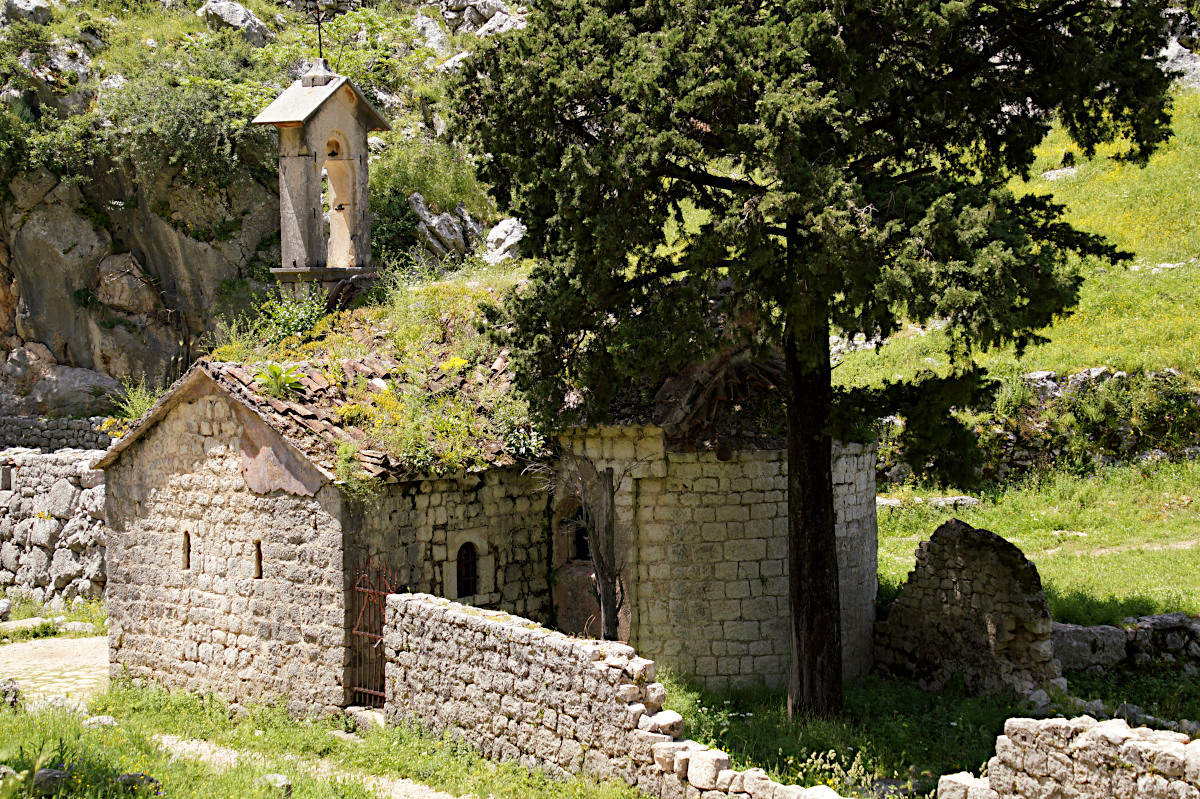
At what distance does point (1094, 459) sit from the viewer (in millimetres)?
19312

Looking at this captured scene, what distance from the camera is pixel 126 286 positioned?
84.3 feet

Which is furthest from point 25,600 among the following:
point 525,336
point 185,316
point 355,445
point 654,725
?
point 654,725

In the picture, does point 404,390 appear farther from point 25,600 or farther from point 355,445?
point 25,600

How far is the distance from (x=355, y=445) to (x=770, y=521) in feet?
17.7

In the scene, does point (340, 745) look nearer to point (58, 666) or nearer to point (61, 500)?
point (58, 666)

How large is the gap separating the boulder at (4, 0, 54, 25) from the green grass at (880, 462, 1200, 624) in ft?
84.8

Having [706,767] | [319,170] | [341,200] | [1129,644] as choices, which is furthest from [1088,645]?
[319,170]

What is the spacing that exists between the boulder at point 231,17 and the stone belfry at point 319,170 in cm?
1563

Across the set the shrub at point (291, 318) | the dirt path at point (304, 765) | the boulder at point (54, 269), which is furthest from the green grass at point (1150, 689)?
the boulder at point (54, 269)

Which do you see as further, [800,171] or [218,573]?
[218,573]

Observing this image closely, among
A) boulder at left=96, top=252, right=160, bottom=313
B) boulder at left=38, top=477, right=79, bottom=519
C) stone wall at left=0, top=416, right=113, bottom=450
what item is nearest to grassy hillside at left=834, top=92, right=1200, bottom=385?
boulder at left=38, top=477, right=79, bottom=519

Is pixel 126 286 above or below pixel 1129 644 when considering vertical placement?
above

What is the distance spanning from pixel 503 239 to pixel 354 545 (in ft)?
41.2

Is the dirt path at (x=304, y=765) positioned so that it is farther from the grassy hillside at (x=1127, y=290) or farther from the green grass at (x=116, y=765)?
the grassy hillside at (x=1127, y=290)
